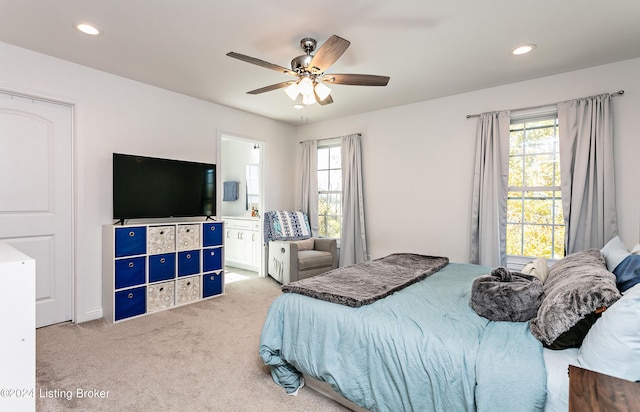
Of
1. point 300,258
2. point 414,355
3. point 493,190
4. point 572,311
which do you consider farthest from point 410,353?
point 300,258

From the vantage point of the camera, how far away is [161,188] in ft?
12.0

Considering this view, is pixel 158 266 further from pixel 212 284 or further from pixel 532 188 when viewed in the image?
pixel 532 188

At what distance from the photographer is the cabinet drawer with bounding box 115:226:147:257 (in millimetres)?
3174

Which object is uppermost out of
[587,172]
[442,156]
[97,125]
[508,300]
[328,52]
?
[328,52]

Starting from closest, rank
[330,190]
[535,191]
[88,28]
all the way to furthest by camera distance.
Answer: [88,28] < [535,191] < [330,190]

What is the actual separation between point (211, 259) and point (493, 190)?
351 centimetres

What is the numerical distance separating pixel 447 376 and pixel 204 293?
327 cm

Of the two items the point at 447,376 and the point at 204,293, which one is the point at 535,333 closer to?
the point at 447,376

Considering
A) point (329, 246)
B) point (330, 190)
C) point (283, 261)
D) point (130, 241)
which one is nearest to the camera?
point (130, 241)

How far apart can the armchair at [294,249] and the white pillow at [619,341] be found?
133 inches

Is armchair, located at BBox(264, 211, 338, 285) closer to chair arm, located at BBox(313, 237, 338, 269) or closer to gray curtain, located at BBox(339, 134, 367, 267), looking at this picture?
chair arm, located at BBox(313, 237, 338, 269)

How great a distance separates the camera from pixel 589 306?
4.36 ft

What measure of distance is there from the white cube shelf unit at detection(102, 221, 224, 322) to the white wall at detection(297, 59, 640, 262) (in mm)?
2320

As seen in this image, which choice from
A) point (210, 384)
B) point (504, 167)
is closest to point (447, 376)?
point (210, 384)
